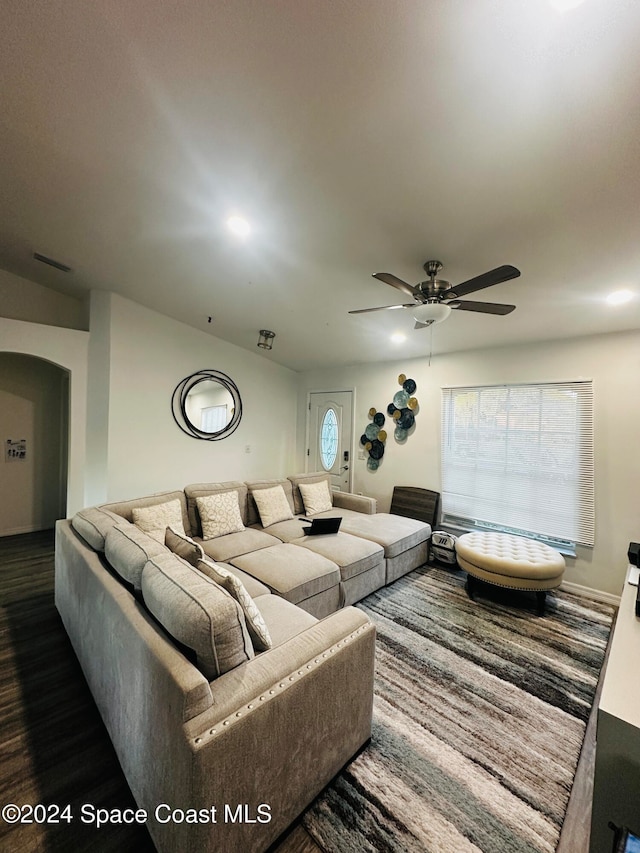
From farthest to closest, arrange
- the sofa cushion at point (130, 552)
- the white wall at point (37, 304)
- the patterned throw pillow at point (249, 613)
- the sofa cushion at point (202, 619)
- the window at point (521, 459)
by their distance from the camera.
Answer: the white wall at point (37, 304), the window at point (521, 459), the sofa cushion at point (130, 552), the patterned throw pillow at point (249, 613), the sofa cushion at point (202, 619)

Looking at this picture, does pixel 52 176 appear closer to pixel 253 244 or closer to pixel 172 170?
pixel 172 170

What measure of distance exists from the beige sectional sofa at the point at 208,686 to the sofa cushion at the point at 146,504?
0.50 metres

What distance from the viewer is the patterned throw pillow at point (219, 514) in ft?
9.95

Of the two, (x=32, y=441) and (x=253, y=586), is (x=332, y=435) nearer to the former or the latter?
(x=253, y=586)

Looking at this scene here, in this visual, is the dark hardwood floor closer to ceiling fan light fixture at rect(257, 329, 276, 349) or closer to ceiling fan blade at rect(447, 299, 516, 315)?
ceiling fan blade at rect(447, 299, 516, 315)

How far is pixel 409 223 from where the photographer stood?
207 centimetres

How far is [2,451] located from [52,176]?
12.2ft

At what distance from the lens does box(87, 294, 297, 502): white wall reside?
3895mm

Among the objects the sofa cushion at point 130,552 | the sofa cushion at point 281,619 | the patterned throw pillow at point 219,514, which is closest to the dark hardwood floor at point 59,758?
the sofa cushion at point 281,619

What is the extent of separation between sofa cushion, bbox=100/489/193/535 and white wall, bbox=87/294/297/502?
1.40 metres

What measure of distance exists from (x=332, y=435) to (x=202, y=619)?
4.45 meters

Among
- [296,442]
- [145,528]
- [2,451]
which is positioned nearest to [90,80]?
[145,528]

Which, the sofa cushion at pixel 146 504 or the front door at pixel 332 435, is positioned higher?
the front door at pixel 332 435

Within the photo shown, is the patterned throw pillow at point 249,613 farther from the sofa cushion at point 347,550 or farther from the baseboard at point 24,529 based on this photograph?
the baseboard at point 24,529
